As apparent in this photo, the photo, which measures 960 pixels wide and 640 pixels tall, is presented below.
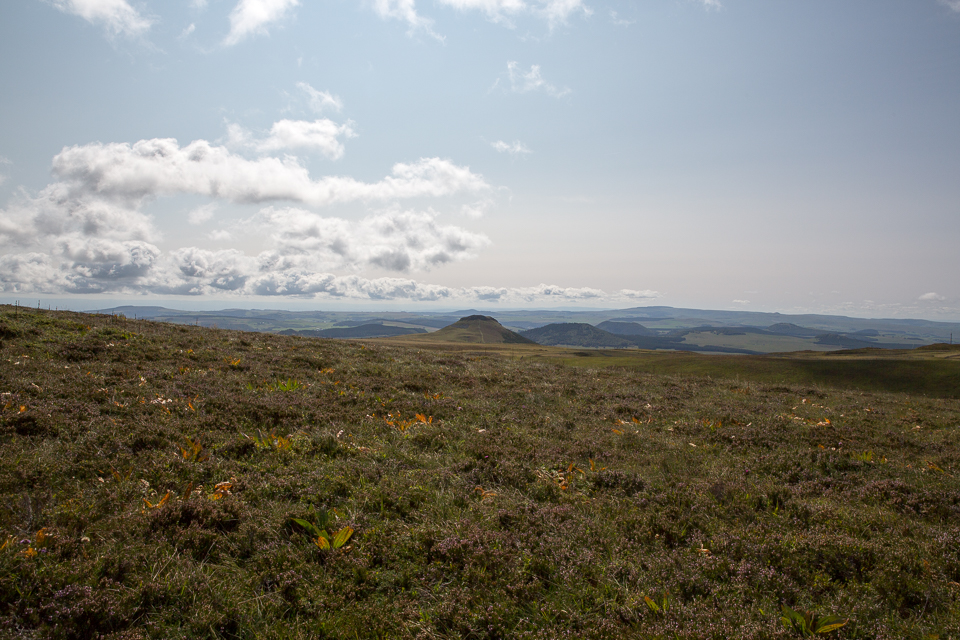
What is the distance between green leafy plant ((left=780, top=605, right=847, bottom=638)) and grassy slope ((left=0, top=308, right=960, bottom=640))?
229mm

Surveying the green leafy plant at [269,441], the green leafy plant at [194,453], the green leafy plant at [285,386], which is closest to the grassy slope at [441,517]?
the green leafy plant at [269,441]

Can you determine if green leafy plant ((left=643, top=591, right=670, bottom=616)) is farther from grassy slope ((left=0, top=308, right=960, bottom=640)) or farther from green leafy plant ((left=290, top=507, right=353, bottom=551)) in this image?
green leafy plant ((left=290, top=507, right=353, bottom=551))

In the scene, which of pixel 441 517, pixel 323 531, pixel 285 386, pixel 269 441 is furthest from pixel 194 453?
pixel 285 386

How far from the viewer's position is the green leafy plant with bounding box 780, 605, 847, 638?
4527 mm

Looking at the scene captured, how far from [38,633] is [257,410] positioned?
24.6 feet

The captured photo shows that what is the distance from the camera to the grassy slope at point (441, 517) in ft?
15.4

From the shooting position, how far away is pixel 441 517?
22.5 feet

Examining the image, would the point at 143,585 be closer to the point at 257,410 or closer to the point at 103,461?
the point at 103,461

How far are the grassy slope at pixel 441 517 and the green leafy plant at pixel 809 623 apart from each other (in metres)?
0.23

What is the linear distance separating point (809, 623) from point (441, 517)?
15.9 ft

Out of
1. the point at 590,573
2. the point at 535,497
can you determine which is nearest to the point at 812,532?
the point at 590,573

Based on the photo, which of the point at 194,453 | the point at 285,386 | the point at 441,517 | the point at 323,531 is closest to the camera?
the point at 323,531

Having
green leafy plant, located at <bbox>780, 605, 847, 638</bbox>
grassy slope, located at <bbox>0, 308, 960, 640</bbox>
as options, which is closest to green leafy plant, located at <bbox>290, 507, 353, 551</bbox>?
grassy slope, located at <bbox>0, 308, 960, 640</bbox>

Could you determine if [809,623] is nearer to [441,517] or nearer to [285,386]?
[441,517]
